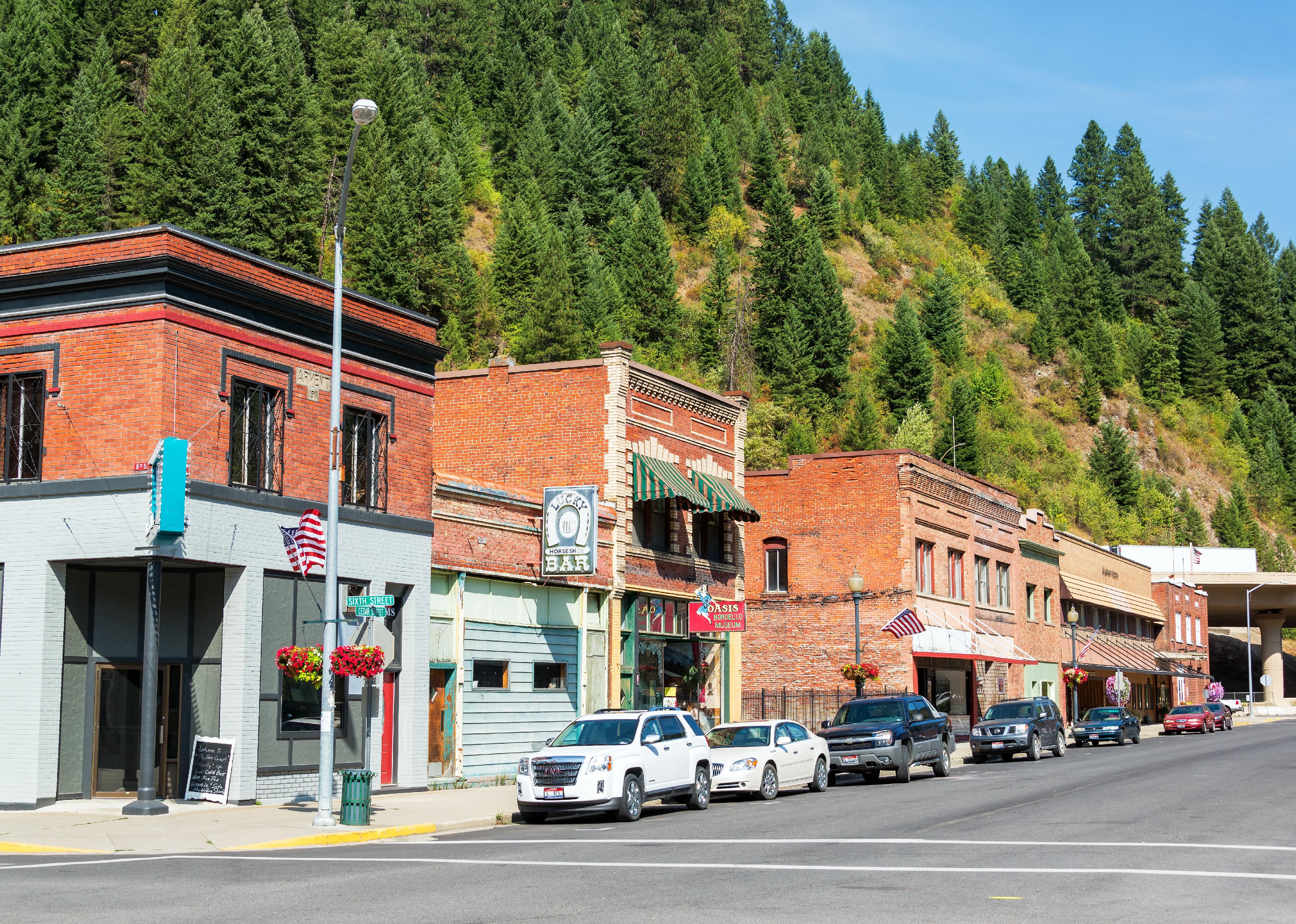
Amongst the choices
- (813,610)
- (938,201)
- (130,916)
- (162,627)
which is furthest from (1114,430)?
(130,916)

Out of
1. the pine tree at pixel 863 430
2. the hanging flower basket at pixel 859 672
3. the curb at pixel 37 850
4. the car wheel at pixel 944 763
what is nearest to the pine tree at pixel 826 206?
the pine tree at pixel 863 430

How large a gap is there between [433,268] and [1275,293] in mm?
118541

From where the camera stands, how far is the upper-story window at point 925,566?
4788cm

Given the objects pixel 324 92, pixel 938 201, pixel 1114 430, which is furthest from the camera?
pixel 938 201

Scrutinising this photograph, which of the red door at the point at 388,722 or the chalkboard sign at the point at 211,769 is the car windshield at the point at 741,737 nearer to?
the red door at the point at 388,722

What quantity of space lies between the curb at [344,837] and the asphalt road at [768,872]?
528 mm

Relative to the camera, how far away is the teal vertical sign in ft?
69.7

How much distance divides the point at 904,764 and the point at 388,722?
37.9 ft

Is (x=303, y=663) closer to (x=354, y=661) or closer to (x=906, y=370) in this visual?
(x=354, y=661)

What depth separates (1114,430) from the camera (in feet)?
399

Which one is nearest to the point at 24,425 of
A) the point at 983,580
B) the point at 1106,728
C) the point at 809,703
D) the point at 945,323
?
the point at 809,703

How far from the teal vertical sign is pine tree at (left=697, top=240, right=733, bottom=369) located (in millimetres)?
71127

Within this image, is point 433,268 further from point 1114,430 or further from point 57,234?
point 1114,430

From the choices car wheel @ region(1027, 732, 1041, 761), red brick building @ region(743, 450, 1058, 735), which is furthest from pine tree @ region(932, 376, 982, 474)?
car wheel @ region(1027, 732, 1041, 761)
